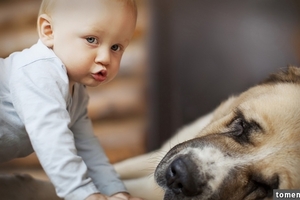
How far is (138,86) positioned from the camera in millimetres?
2115

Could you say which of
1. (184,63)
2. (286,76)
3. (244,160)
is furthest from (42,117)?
(184,63)

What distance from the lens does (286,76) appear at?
153cm

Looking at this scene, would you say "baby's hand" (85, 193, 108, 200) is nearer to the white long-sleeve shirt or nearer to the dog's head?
the white long-sleeve shirt

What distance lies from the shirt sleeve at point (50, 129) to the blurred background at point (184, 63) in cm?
67

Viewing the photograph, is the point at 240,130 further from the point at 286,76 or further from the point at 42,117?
the point at 42,117

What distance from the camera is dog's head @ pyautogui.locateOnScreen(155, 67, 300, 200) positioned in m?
1.18

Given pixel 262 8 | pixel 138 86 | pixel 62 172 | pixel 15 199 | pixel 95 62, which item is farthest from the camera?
pixel 138 86

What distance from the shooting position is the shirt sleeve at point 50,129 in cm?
114

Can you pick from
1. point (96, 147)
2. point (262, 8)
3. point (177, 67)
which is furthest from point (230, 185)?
point (177, 67)

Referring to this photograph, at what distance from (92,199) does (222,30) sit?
1.23 metres

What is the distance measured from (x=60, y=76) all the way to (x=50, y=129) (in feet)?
0.51

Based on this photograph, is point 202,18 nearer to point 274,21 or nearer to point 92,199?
point 274,21

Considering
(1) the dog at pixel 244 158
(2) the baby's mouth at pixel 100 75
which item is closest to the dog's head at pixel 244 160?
(1) the dog at pixel 244 158

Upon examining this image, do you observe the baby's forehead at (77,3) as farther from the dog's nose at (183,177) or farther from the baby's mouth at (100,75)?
the dog's nose at (183,177)
